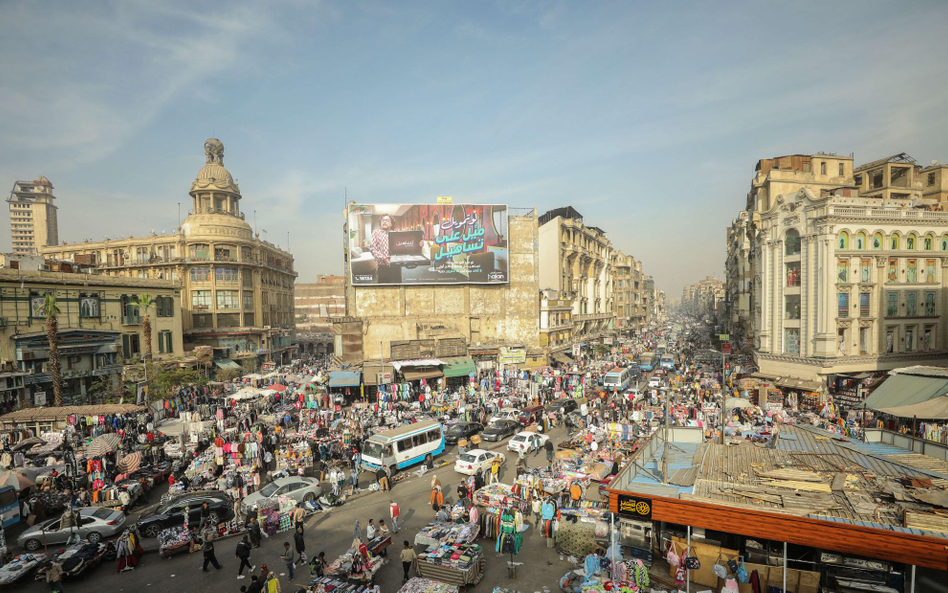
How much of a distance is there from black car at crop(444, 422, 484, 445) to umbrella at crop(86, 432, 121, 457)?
50.8 feet

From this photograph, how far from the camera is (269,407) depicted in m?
32.9

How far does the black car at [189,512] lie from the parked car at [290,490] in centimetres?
76

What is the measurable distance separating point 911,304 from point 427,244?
3810cm

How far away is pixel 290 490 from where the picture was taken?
57.9 ft

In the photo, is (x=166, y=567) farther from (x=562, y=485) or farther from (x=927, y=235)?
(x=927, y=235)

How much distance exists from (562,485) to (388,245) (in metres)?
33.7

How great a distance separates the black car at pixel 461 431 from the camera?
25859 millimetres

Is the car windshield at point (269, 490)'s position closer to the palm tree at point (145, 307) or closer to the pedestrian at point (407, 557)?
the pedestrian at point (407, 557)

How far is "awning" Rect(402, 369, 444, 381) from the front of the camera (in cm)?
3969

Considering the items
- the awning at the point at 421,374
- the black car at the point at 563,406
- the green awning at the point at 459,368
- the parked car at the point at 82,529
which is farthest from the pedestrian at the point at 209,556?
the green awning at the point at 459,368

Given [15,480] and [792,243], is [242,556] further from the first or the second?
[792,243]

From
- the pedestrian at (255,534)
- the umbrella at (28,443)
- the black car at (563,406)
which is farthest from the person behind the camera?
the black car at (563,406)

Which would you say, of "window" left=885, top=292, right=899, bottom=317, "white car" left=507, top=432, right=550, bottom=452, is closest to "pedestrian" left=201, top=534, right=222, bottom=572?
"white car" left=507, top=432, right=550, bottom=452

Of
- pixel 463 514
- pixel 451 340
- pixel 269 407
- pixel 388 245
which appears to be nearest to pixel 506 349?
pixel 451 340
